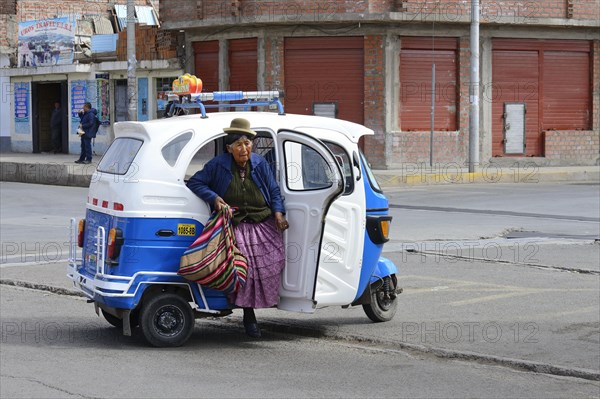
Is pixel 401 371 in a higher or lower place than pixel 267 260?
lower

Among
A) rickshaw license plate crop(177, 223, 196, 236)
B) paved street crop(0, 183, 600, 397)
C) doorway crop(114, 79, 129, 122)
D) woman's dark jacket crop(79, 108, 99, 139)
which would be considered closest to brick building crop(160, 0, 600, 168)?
woman's dark jacket crop(79, 108, 99, 139)

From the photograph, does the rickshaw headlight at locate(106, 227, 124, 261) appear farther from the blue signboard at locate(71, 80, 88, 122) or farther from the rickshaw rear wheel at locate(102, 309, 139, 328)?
the blue signboard at locate(71, 80, 88, 122)

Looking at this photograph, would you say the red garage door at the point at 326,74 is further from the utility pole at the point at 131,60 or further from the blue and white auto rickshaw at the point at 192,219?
the blue and white auto rickshaw at the point at 192,219

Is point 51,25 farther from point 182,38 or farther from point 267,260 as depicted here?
point 267,260

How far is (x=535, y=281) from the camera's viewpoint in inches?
494

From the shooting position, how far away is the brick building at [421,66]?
31656 mm

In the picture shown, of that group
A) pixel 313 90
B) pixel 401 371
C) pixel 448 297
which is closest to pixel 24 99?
pixel 313 90

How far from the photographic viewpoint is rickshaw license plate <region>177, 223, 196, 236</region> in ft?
29.0

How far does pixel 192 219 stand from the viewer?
8.89 metres

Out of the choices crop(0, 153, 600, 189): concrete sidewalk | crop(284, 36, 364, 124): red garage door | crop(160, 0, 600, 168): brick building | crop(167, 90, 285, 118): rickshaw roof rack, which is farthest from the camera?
crop(284, 36, 364, 124): red garage door

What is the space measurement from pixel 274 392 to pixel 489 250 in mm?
8226

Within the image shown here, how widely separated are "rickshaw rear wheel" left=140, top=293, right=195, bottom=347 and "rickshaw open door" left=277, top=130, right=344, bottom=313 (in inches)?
32.5

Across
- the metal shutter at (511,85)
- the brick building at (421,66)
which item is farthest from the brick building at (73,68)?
the metal shutter at (511,85)

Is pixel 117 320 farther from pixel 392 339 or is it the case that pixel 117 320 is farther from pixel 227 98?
pixel 392 339
